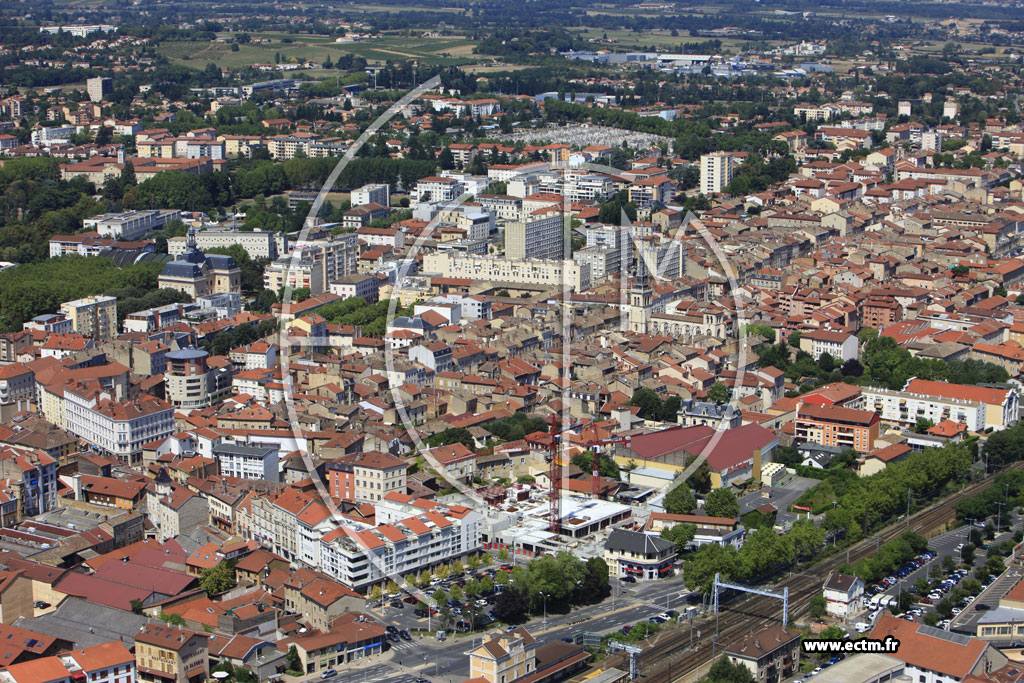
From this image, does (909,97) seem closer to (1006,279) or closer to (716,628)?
(1006,279)

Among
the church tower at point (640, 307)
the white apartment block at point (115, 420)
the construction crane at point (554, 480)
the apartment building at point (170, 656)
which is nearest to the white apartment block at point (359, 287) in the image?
the church tower at point (640, 307)

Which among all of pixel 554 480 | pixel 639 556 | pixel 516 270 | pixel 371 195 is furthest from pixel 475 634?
pixel 371 195

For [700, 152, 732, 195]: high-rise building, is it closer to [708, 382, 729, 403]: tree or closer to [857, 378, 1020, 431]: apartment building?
[708, 382, 729, 403]: tree

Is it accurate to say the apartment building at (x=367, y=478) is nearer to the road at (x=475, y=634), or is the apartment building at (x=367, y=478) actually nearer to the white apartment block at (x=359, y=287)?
the road at (x=475, y=634)

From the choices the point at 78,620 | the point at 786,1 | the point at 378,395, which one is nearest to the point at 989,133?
the point at 378,395

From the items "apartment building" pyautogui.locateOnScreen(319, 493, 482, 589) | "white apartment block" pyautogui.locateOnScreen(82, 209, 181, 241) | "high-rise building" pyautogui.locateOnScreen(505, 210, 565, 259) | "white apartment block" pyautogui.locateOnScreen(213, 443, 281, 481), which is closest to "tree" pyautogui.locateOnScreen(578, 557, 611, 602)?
"apartment building" pyautogui.locateOnScreen(319, 493, 482, 589)
